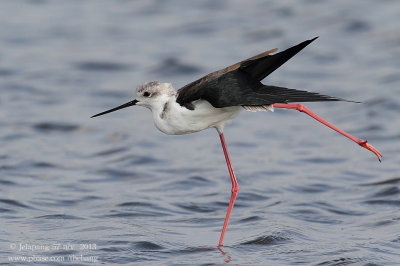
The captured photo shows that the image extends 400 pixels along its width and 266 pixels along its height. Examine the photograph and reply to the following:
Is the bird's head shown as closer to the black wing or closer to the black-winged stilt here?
the black-winged stilt

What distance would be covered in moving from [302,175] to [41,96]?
209 inches

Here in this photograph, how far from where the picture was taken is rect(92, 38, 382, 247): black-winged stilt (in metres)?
8.21

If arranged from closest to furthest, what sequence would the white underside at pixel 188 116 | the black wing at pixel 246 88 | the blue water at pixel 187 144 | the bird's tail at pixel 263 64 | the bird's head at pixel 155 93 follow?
the black wing at pixel 246 88, the bird's tail at pixel 263 64, the white underside at pixel 188 116, the bird's head at pixel 155 93, the blue water at pixel 187 144

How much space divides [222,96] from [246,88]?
0.24 meters

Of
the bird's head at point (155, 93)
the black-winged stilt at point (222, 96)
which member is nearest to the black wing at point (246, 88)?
the black-winged stilt at point (222, 96)

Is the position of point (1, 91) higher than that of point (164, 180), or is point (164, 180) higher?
point (1, 91)

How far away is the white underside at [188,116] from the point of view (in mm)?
8555

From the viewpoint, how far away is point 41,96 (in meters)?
15.7

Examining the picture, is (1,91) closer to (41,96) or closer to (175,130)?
(41,96)

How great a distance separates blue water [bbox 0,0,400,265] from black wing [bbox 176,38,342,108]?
58.7 inches

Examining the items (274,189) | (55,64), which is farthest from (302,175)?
(55,64)

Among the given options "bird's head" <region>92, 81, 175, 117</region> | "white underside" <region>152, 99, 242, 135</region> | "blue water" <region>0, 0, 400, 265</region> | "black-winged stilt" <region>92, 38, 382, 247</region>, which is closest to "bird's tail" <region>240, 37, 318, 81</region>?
"black-winged stilt" <region>92, 38, 382, 247</region>

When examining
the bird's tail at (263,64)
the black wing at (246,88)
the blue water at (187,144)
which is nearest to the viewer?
the black wing at (246,88)

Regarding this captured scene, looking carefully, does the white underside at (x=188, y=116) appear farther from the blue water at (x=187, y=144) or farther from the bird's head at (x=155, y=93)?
the blue water at (x=187, y=144)
